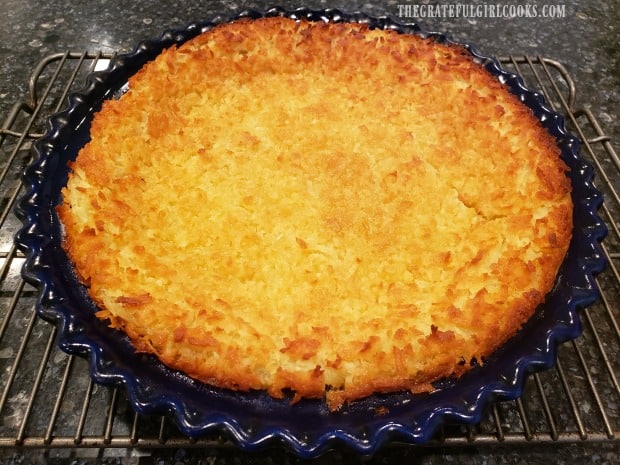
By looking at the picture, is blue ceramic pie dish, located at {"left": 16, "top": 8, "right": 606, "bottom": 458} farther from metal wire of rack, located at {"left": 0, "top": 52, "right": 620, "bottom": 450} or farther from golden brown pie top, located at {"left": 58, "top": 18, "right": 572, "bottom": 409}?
metal wire of rack, located at {"left": 0, "top": 52, "right": 620, "bottom": 450}

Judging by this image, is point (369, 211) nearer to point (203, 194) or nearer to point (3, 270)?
point (203, 194)

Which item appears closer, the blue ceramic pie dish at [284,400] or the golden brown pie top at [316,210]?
the blue ceramic pie dish at [284,400]

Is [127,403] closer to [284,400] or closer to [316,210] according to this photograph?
[284,400]

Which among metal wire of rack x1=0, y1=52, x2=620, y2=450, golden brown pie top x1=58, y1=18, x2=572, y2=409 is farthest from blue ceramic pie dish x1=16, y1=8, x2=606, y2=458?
metal wire of rack x1=0, y1=52, x2=620, y2=450

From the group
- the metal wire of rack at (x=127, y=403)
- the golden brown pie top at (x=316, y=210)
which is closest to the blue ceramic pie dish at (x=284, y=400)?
the golden brown pie top at (x=316, y=210)

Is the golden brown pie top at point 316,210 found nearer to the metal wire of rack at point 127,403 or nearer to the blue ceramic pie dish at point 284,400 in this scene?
the blue ceramic pie dish at point 284,400

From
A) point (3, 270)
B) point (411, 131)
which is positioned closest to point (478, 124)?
point (411, 131)

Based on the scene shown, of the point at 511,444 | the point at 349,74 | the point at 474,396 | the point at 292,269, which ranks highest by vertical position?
the point at 349,74

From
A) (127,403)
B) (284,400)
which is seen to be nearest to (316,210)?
(284,400)

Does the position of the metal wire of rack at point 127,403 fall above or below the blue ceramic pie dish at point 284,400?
below
